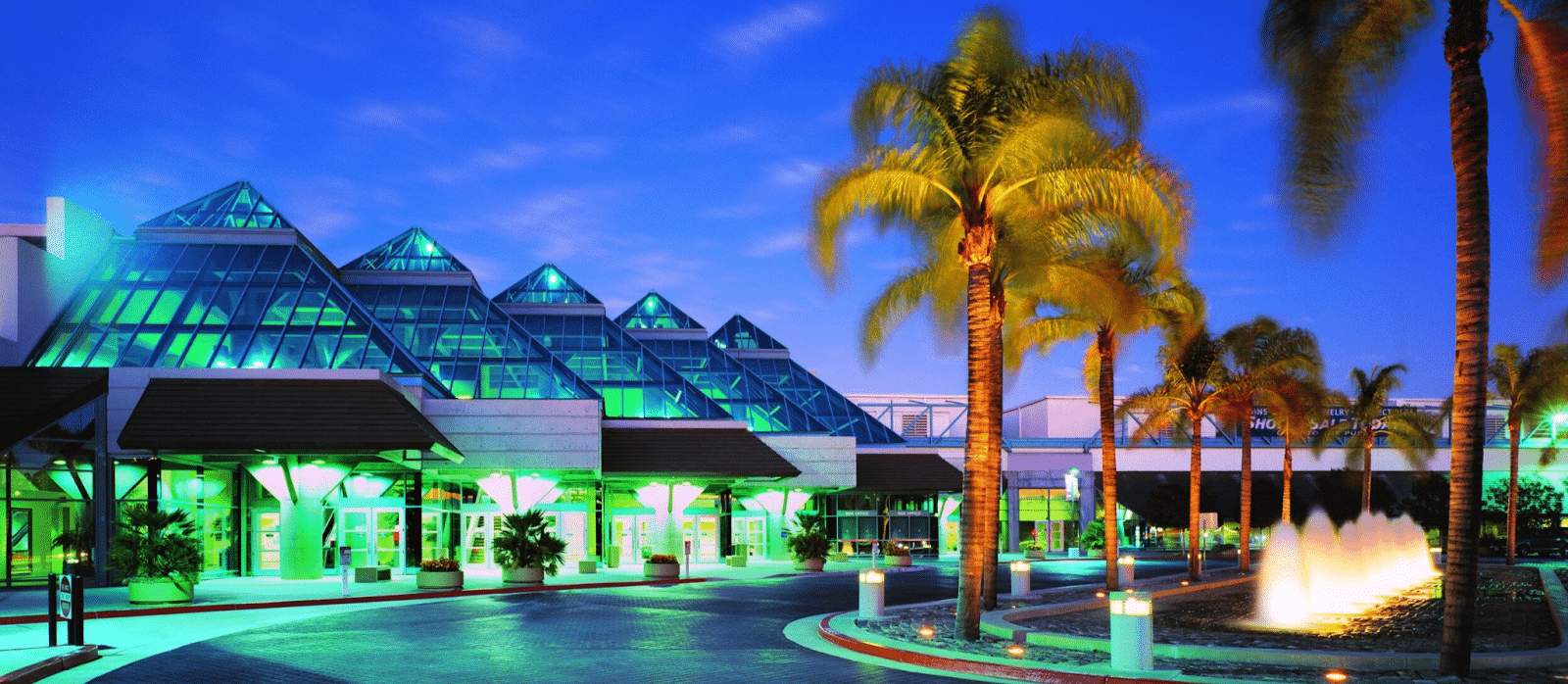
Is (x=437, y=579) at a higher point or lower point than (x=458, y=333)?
lower

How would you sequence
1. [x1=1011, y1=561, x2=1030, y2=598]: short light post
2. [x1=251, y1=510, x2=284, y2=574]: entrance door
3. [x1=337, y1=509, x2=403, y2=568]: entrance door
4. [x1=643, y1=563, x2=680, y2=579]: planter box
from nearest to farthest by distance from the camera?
1. [x1=1011, y1=561, x2=1030, y2=598]: short light post
2. [x1=643, y1=563, x2=680, y2=579]: planter box
3. [x1=251, y1=510, x2=284, y2=574]: entrance door
4. [x1=337, y1=509, x2=403, y2=568]: entrance door

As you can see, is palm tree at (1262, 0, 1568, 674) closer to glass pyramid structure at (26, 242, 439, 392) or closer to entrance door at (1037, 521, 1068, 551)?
glass pyramid structure at (26, 242, 439, 392)

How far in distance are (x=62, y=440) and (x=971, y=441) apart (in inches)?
912

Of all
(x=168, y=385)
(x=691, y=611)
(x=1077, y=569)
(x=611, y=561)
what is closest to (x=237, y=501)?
(x=168, y=385)

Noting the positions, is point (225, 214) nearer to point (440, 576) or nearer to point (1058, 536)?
point (440, 576)

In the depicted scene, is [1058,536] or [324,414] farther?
[1058,536]

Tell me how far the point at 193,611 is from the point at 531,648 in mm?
10613

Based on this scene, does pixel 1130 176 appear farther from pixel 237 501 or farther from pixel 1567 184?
pixel 237 501

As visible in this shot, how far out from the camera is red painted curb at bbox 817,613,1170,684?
13547mm

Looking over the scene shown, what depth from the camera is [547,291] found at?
56.1 metres

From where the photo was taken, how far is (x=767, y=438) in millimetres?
51375

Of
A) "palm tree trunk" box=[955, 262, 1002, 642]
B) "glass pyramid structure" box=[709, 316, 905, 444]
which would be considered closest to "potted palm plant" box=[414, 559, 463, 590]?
"palm tree trunk" box=[955, 262, 1002, 642]

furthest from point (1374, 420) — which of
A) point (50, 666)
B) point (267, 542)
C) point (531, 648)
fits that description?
point (50, 666)

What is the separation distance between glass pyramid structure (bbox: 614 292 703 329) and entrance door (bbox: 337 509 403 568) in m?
25.4
